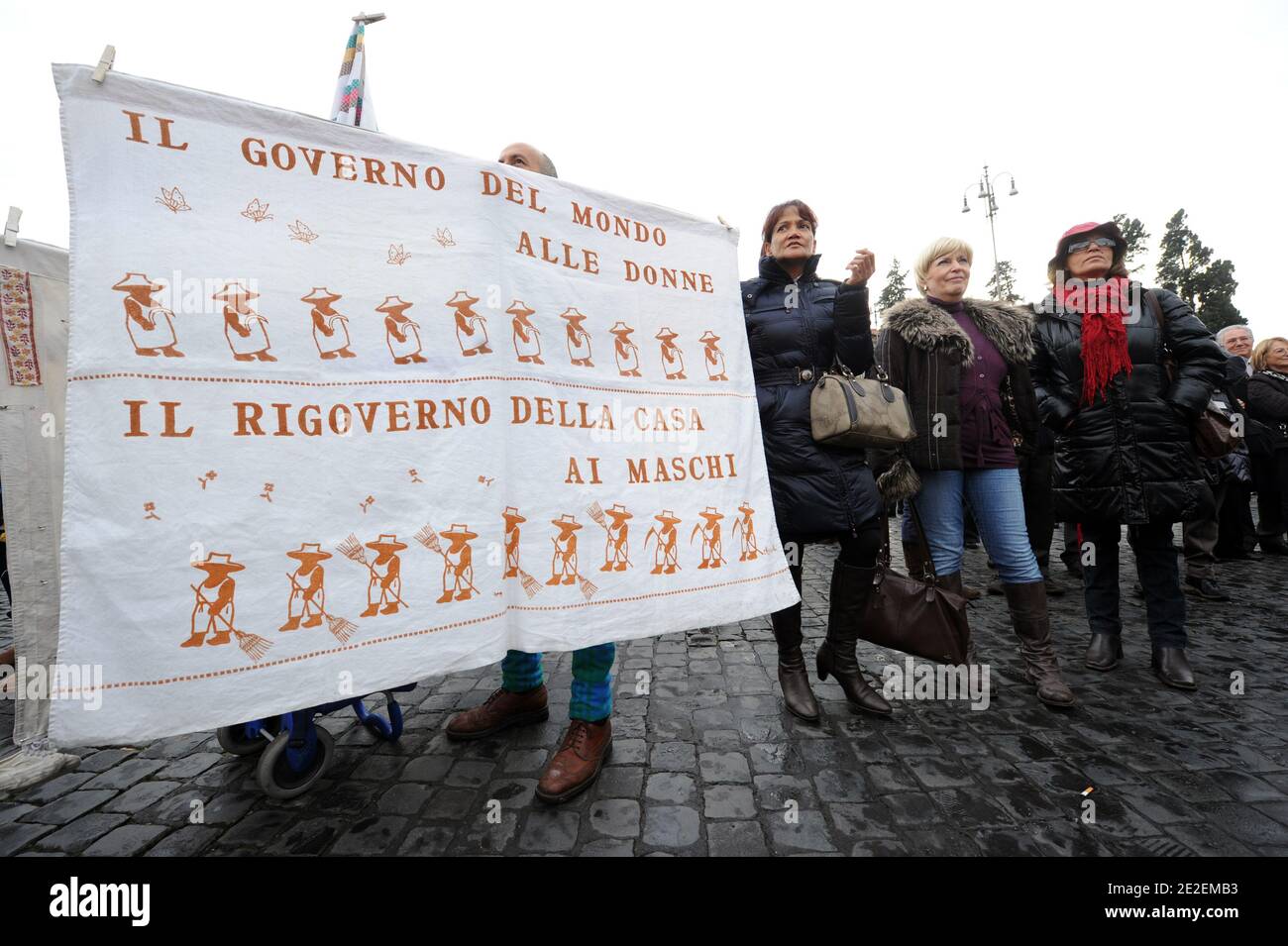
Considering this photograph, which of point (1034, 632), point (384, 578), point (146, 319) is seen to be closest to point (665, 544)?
point (384, 578)

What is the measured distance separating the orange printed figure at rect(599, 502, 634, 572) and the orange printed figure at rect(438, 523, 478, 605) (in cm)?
51

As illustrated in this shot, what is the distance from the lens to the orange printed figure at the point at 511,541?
2.15 m

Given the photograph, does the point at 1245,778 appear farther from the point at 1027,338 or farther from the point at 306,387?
the point at 306,387

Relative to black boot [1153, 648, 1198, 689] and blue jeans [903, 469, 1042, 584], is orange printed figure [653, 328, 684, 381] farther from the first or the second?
black boot [1153, 648, 1198, 689]

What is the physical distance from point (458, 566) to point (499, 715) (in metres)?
1.27

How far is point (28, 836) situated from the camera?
2.17m

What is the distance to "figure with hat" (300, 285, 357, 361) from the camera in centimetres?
193

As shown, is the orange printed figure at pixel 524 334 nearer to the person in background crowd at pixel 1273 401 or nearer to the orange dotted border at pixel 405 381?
the orange dotted border at pixel 405 381

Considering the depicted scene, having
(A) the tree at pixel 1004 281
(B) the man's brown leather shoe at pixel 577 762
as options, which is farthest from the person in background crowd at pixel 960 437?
(A) the tree at pixel 1004 281

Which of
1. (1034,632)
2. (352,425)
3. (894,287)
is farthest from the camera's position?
(894,287)

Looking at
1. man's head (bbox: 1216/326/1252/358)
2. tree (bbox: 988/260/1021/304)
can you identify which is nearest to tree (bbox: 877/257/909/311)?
tree (bbox: 988/260/1021/304)

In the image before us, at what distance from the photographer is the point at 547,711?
3.11 m

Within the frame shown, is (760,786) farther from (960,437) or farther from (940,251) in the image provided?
(940,251)
